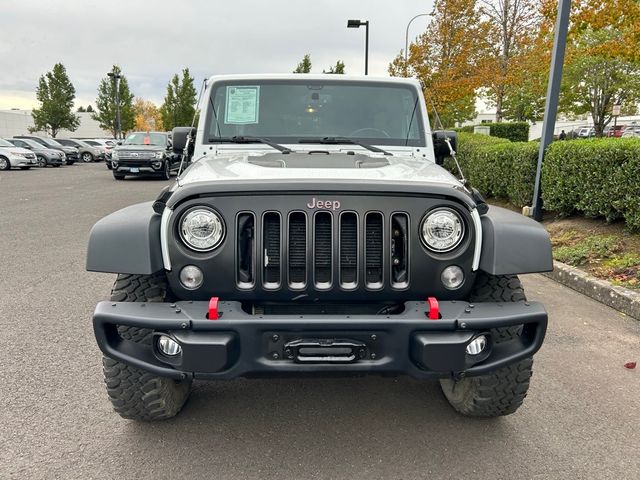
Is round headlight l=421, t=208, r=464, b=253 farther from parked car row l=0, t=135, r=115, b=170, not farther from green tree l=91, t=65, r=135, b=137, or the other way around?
green tree l=91, t=65, r=135, b=137

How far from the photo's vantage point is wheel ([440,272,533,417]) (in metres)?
2.54

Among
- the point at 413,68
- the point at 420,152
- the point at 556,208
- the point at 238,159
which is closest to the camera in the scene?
the point at 238,159

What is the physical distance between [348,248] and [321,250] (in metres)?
0.13

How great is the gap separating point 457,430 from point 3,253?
6.49 metres

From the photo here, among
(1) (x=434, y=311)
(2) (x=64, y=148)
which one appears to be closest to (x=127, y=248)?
(1) (x=434, y=311)

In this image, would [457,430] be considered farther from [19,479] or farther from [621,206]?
[621,206]

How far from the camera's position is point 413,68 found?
2012 centimetres

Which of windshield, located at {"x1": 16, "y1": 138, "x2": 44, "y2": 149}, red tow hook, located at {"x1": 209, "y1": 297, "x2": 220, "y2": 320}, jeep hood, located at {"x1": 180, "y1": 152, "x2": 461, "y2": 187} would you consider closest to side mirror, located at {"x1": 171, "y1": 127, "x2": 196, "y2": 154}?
jeep hood, located at {"x1": 180, "y1": 152, "x2": 461, "y2": 187}

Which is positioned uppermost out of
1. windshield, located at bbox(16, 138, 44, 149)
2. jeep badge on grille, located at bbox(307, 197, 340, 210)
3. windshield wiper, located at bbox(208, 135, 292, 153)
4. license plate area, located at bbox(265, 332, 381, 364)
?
windshield wiper, located at bbox(208, 135, 292, 153)

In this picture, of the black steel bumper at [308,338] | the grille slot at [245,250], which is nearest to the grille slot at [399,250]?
the black steel bumper at [308,338]

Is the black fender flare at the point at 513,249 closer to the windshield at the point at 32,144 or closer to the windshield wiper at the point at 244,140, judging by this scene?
the windshield wiper at the point at 244,140

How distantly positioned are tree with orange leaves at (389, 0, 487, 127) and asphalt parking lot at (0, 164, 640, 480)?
50.7 ft

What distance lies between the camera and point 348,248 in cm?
239

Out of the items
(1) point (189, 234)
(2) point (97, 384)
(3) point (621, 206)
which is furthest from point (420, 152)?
(3) point (621, 206)
